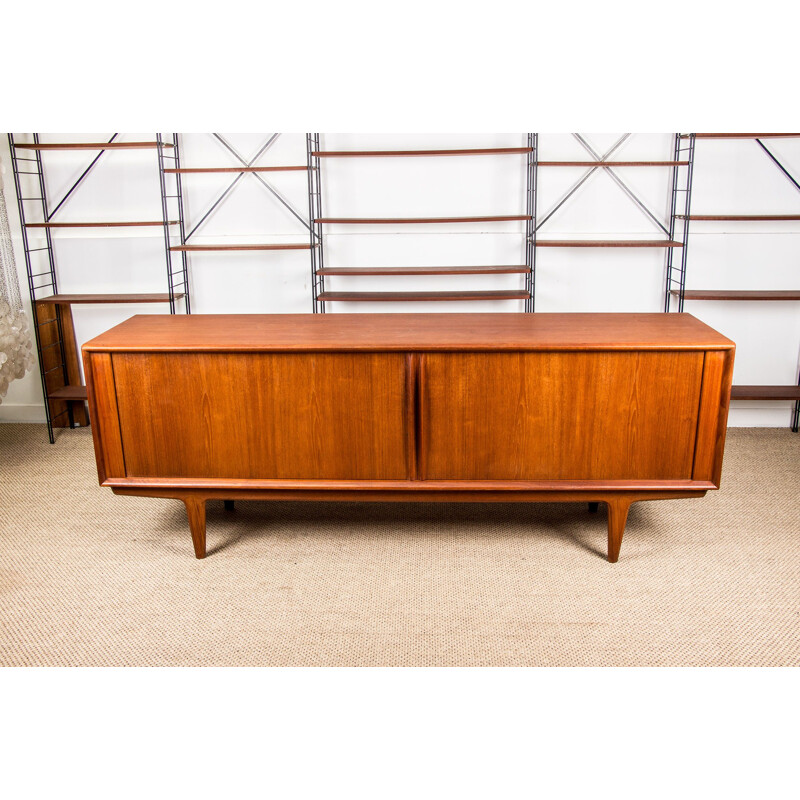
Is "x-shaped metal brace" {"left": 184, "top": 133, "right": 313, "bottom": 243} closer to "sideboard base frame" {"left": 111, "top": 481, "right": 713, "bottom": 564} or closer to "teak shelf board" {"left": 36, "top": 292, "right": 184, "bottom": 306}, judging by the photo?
"teak shelf board" {"left": 36, "top": 292, "right": 184, "bottom": 306}

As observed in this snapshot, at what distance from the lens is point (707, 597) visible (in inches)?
Answer: 107

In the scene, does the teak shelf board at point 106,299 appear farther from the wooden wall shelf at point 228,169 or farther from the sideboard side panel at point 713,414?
the sideboard side panel at point 713,414

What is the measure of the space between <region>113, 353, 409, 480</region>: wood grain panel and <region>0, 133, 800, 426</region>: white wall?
192 cm

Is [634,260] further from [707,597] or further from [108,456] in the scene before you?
[108,456]

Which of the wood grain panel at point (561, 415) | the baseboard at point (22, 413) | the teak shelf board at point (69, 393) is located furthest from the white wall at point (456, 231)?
the wood grain panel at point (561, 415)

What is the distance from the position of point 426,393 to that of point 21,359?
2.65m

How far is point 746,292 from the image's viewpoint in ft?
14.4

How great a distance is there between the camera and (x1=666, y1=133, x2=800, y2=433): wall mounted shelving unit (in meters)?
4.22

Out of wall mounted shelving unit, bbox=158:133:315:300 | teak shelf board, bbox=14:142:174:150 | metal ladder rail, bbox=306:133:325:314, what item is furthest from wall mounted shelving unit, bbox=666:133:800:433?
teak shelf board, bbox=14:142:174:150

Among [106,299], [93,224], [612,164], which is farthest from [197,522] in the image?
[612,164]

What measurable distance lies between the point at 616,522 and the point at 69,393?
332 centimetres

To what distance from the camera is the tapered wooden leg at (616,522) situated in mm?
2848

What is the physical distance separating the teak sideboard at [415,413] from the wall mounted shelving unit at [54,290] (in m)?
1.83

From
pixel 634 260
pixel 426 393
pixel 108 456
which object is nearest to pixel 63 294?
pixel 108 456
